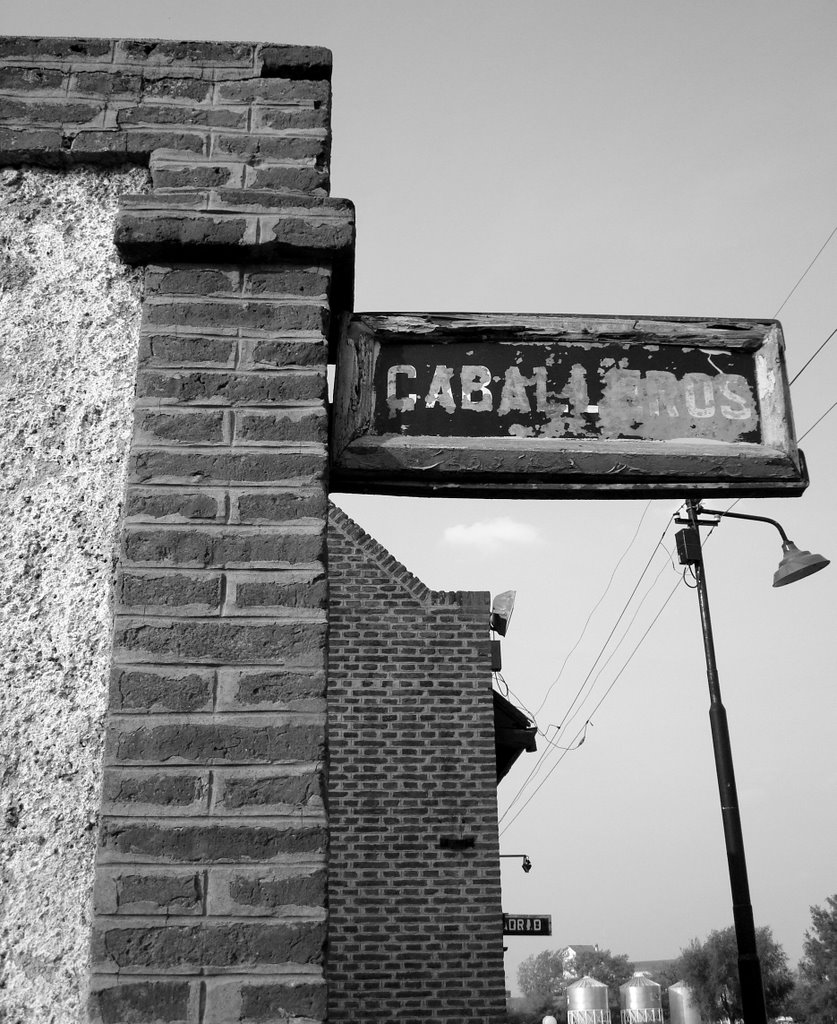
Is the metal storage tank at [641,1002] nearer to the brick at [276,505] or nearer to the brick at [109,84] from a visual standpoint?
the brick at [276,505]

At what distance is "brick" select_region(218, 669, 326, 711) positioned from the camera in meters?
2.03

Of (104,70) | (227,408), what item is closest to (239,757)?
(227,408)

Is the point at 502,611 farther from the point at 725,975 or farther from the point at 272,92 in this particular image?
the point at 725,975

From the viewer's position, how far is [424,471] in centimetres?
252

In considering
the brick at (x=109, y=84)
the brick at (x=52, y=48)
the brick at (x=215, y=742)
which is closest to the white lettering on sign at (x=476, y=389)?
the brick at (x=215, y=742)

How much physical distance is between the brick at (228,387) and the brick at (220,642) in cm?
54

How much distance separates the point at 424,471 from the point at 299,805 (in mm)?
923

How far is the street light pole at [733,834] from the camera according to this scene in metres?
8.66

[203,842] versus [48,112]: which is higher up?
[48,112]

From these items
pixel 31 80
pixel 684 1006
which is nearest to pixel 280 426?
pixel 31 80

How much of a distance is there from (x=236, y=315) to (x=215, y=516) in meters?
0.54

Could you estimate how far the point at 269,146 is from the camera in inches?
101

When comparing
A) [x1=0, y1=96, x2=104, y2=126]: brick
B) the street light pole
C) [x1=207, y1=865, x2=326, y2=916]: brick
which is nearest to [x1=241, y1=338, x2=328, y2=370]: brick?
[x1=0, y1=96, x2=104, y2=126]: brick

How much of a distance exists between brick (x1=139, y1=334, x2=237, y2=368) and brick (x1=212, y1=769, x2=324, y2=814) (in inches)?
37.7
